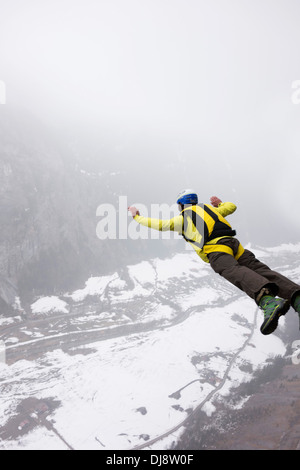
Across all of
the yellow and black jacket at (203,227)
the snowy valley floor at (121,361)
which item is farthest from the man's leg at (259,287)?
the snowy valley floor at (121,361)

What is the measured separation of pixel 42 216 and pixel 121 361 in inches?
2334

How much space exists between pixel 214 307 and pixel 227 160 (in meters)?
132

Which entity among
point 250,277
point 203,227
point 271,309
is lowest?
point 271,309

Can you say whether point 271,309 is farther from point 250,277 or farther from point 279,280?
point 279,280

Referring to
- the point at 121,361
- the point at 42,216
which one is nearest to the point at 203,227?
the point at 121,361

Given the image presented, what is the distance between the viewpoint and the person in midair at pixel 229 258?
4.63 metres

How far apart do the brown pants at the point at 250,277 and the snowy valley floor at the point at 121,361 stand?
56.0m

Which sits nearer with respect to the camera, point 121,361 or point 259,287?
point 259,287

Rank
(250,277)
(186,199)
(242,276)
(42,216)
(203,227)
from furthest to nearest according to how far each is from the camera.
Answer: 1. (42,216)
2. (186,199)
3. (203,227)
4. (242,276)
5. (250,277)

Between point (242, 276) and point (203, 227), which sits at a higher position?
point (203, 227)

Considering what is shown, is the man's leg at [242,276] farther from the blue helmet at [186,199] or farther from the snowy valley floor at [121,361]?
the snowy valley floor at [121,361]

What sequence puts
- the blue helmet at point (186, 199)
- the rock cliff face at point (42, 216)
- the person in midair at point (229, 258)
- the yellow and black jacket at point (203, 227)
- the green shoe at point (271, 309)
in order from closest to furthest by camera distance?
the green shoe at point (271, 309) → the person in midair at point (229, 258) → the yellow and black jacket at point (203, 227) → the blue helmet at point (186, 199) → the rock cliff face at point (42, 216)

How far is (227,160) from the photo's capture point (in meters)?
195

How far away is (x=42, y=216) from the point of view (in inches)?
3767
